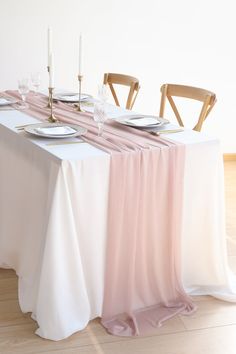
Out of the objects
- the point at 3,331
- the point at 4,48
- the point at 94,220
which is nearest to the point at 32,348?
the point at 3,331

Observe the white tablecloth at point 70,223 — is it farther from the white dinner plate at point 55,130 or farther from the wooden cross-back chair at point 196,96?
the wooden cross-back chair at point 196,96

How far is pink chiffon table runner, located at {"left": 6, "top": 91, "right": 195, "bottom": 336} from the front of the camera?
1.80 m

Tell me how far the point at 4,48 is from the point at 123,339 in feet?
7.96

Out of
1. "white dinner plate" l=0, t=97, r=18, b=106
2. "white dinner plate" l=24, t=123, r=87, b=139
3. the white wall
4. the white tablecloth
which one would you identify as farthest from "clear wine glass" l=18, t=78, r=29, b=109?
the white wall

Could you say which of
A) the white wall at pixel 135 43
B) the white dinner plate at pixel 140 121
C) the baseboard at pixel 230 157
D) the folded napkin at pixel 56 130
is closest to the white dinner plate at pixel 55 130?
the folded napkin at pixel 56 130

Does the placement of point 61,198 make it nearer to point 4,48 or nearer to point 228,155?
point 4,48

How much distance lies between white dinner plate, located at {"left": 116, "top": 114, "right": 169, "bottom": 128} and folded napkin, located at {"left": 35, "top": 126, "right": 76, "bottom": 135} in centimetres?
29

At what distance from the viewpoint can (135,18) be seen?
147 inches

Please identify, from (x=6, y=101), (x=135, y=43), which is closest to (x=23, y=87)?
(x=6, y=101)

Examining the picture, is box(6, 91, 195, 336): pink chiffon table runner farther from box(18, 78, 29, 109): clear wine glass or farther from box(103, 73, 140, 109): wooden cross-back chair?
box(103, 73, 140, 109): wooden cross-back chair

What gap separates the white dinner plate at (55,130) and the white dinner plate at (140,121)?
0.80 ft

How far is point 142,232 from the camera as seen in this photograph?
6.21ft

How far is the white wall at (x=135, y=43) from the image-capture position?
11.5 ft

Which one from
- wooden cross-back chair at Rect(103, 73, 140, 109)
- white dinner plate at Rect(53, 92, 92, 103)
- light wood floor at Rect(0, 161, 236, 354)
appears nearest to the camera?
light wood floor at Rect(0, 161, 236, 354)
